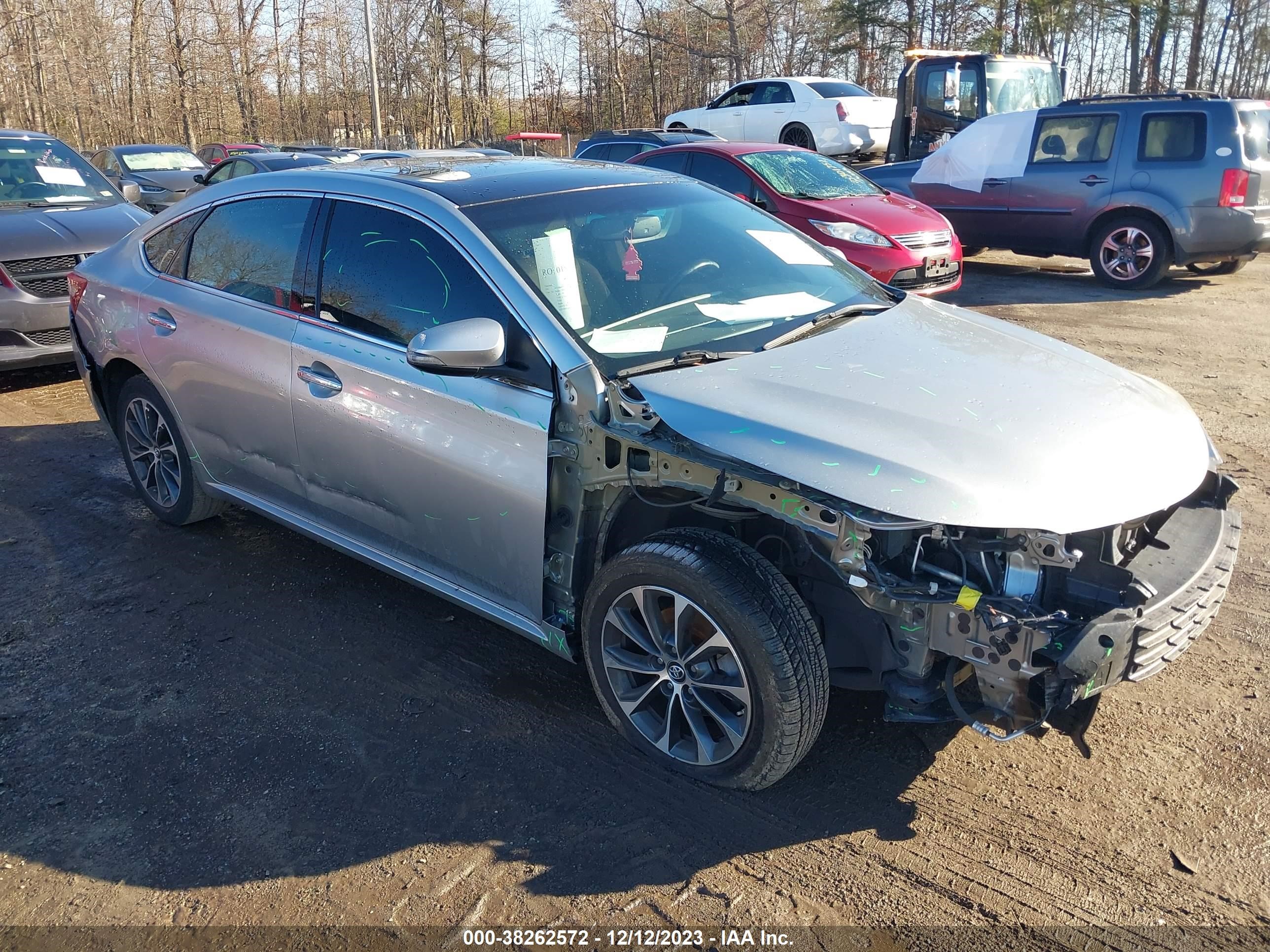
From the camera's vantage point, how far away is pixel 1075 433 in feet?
9.32

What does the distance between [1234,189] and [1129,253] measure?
122cm

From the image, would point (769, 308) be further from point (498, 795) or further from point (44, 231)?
point (44, 231)

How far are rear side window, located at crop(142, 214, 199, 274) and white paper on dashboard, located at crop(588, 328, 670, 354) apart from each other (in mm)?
2459

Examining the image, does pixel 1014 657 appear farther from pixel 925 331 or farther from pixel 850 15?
pixel 850 15

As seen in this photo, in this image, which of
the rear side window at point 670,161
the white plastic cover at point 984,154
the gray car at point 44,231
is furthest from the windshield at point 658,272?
the white plastic cover at point 984,154

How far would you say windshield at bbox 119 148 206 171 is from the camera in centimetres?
1850

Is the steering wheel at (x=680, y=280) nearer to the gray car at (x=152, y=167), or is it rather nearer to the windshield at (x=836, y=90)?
the gray car at (x=152, y=167)

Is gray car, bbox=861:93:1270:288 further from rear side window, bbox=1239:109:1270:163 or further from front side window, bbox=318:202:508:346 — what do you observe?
front side window, bbox=318:202:508:346

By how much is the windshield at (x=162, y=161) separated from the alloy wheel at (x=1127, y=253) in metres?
16.2

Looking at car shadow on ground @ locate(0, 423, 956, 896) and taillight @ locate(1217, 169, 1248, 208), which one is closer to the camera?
car shadow on ground @ locate(0, 423, 956, 896)

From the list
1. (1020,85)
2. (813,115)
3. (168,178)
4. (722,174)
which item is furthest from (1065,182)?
(168,178)

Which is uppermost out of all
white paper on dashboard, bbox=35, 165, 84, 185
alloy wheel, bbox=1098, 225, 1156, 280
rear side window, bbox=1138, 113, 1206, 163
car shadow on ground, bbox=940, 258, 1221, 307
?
rear side window, bbox=1138, 113, 1206, 163

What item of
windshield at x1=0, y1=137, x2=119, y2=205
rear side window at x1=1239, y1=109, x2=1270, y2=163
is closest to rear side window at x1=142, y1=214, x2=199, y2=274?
windshield at x1=0, y1=137, x2=119, y2=205

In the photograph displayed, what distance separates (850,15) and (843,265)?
2858cm
